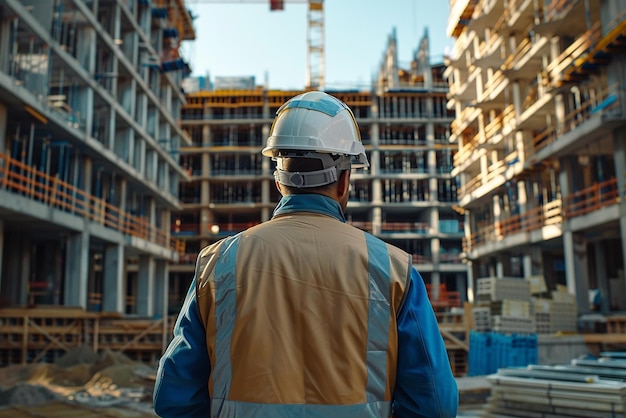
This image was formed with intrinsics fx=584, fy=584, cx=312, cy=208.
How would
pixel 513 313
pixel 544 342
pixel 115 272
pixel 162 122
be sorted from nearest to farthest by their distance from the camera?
1. pixel 544 342
2. pixel 513 313
3. pixel 115 272
4. pixel 162 122

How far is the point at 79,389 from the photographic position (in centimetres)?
1126

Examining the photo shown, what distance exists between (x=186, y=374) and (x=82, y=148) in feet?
76.2

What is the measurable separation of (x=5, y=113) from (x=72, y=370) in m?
9.09

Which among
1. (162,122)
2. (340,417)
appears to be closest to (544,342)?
(340,417)

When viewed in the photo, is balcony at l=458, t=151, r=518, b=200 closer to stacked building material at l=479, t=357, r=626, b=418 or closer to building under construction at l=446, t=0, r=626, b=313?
building under construction at l=446, t=0, r=626, b=313

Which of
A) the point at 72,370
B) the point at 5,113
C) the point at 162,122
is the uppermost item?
the point at 162,122

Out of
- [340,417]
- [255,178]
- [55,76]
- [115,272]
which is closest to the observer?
[340,417]

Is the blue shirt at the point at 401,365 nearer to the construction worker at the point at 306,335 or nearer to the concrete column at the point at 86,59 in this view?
the construction worker at the point at 306,335

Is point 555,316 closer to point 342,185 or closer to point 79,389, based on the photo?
point 79,389

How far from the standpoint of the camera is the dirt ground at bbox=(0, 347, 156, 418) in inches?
331

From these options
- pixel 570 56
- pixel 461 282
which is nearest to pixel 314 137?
pixel 570 56

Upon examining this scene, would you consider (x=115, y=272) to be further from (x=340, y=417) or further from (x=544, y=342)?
(x=340, y=417)

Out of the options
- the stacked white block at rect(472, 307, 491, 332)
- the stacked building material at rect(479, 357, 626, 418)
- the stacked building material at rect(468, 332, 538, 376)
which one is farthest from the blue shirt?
the stacked white block at rect(472, 307, 491, 332)

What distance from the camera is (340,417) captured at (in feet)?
4.97
